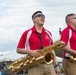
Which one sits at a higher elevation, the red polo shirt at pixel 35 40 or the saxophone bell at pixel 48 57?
the red polo shirt at pixel 35 40

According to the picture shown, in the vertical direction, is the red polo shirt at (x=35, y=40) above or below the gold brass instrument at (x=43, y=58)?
above

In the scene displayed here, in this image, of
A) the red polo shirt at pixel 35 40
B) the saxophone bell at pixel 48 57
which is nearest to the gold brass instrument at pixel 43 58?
the saxophone bell at pixel 48 57

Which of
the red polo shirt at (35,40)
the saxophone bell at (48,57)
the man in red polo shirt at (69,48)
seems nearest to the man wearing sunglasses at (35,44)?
the red polo shirt at (35,40)

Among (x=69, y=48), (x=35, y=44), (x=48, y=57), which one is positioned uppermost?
(x=35, y=44)

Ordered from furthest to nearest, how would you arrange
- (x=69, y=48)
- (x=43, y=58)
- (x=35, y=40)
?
(x=69, y=48) < (x=35, y=40) < (x=43, y=58)

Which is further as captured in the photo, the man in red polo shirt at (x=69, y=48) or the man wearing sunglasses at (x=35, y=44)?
the man in red polo shirt at (x=69, y=48)

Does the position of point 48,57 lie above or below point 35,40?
below

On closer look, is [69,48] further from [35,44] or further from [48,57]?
[35,44]

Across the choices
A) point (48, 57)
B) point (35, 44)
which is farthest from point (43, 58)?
point (35, 44)

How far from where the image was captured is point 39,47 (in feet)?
20.8

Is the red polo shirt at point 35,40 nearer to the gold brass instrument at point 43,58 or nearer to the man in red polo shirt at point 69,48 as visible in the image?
the gold brass instrument at point 43,58

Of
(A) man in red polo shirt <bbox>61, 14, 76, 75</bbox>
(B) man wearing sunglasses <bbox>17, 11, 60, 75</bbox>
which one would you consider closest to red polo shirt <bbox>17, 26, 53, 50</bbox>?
(B) man wearing sunglasses <bbox>17, 11, 60, 75</bbox>

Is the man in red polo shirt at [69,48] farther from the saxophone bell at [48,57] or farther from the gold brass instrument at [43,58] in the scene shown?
the saxophone bell at [48,57]

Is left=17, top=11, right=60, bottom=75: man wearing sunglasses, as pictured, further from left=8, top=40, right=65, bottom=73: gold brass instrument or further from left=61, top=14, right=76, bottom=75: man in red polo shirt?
left=61, top=14, right=76, bottom=75: man in red polo shirt
